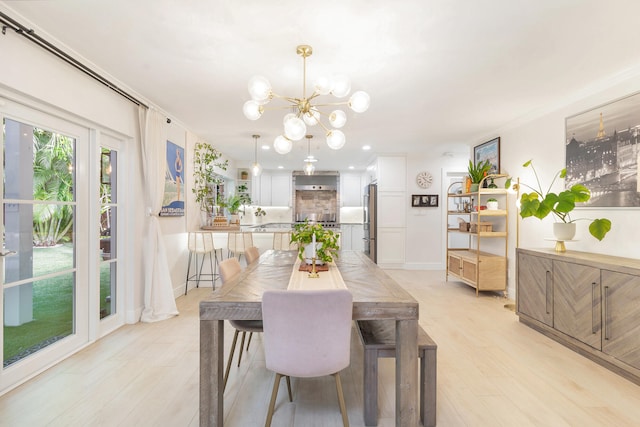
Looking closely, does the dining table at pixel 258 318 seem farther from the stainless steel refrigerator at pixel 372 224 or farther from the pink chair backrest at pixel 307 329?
the stainless steel refrigerator at pixel 372 224

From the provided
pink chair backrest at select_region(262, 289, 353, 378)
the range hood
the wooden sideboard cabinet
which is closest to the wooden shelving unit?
the wooden sideboard cabinet

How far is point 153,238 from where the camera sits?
3582mm

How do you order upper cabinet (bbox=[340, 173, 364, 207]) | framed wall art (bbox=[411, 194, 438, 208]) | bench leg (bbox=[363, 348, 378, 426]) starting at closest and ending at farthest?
bench leg (bbox=[363, 348, 378, 426]) → framed wall art (bbox=[411, 194, 438, 208]) → upper cabinet (bbox=[340, 173, 364, 207])

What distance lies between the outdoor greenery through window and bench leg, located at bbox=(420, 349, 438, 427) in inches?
108

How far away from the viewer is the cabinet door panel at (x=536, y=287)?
3121 millimetres

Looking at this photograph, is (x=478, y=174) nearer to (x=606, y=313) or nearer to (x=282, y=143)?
(x=606, y=313)

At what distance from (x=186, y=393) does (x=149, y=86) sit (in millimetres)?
2759

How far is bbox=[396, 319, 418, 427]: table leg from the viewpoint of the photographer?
5.55 ft

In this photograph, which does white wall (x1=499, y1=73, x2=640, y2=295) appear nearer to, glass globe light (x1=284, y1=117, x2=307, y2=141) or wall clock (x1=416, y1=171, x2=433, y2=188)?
wall clock (x1=416, y1=171, x2=433, y2=188)

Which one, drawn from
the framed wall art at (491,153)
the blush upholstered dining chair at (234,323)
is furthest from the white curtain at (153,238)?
the framed wall art at (491,153)

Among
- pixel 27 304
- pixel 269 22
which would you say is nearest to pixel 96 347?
pixel 27 304

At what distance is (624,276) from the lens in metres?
2.39

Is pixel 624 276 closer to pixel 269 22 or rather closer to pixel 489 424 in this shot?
pixel 489 424

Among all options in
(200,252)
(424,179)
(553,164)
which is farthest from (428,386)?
(424,179)
